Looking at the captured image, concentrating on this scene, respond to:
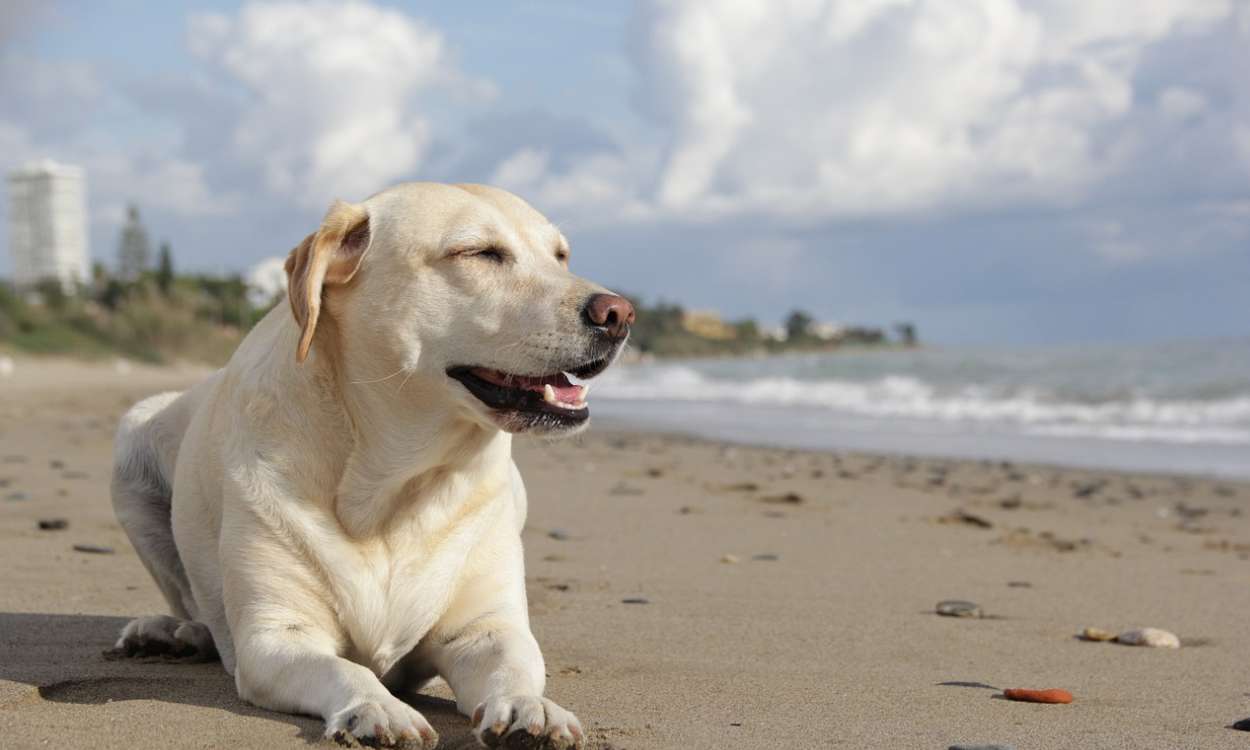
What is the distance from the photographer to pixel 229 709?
333 cm

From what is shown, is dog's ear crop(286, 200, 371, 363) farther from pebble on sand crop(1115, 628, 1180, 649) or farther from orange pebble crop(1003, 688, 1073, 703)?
pebble on sand crop(1115, 628, 1180, 649)

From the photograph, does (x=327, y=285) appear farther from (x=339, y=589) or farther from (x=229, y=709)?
(x=229, y=709)

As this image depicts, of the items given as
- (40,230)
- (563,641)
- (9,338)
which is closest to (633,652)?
(563,641)

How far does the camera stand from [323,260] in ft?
11.7

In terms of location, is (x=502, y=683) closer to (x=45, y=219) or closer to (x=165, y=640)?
(x=165, y=640)

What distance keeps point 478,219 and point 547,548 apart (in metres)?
3.29

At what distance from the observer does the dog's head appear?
3.52 meters

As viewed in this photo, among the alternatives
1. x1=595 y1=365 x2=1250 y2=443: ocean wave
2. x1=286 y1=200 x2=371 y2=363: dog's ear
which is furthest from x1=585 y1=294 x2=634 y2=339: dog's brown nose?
x1=595 y1=365 x2=1250 y2=443: ocean wave

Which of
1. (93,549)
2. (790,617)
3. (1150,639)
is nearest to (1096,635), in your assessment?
(1150,639)

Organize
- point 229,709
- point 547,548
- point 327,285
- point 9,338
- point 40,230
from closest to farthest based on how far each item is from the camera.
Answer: point 229,709
point 327,285
point 547,548
point 9,338
point 40,230

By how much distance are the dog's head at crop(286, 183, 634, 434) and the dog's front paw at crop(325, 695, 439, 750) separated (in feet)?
2.87

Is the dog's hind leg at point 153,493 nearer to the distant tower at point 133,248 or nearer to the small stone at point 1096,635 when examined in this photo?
the small stone at point 1096,635

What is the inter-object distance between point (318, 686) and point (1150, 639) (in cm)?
316

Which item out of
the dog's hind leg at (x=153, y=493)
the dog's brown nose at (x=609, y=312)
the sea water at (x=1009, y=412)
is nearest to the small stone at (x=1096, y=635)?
the dog's brown nose at (x=609, y=312)
